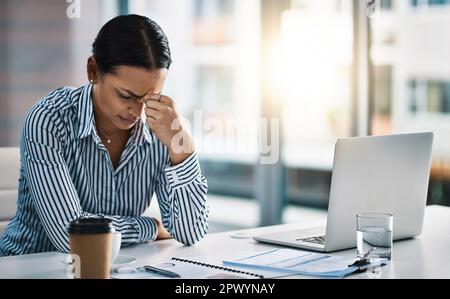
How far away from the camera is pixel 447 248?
1.88m

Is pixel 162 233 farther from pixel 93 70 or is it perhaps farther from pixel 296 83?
pixel 296 83

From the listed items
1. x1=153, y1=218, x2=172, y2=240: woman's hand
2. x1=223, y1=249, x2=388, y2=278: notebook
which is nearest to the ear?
x1=153, y1=218, x2=172, y2=240: woman's hand

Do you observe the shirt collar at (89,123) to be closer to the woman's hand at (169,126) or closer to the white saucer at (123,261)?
the woman's hand at (169,126)

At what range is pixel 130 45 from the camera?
199cm

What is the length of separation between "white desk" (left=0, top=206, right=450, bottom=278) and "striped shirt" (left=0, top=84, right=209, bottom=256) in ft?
0.21

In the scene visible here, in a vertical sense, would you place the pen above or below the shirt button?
below

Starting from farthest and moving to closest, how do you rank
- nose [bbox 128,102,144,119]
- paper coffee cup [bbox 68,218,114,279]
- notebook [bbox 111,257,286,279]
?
nose [bbox 128,102,144,119]
notebook [bbox 111,257,286,279]
paper coffee cup [bbox 68,218,114,279]

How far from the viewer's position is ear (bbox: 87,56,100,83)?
2.07 m

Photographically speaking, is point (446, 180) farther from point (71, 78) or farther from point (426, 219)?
point (71, 78)

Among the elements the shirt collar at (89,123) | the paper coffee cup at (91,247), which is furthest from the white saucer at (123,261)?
the shirt collar at (89,123)

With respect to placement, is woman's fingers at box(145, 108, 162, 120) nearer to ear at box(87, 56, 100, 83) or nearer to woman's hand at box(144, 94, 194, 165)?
woman's hand at box(144, 94, 194, 165)

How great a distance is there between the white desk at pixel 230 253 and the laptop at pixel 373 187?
0.17 ft

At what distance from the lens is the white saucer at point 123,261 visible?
159 cm

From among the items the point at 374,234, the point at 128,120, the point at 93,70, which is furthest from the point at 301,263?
the point at 93,70
